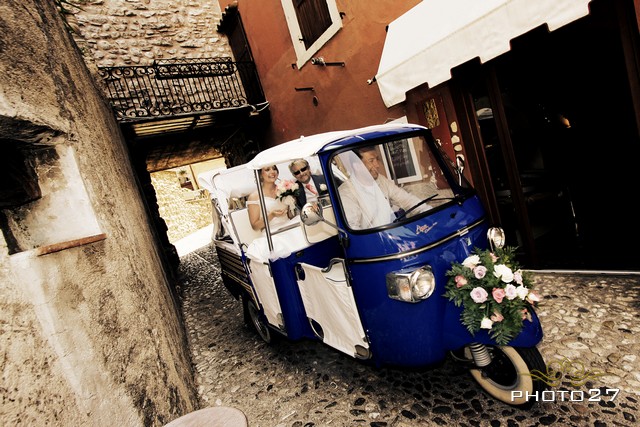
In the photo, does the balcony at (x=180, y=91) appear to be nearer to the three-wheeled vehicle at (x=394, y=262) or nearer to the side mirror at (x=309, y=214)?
the three-wheeled vehicle at (x=394, y=262)

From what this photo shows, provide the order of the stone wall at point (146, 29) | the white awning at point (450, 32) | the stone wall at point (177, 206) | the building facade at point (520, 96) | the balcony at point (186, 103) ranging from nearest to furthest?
the white awning at point (450, 32) → the building facade at point (520, 96) → the balcony at point (186, 103) → the stone wall at point (146, 29) → the stone wall at point (177, 206)

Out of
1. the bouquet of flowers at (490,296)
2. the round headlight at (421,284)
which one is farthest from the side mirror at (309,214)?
the bouquet of flowers at (490,296)

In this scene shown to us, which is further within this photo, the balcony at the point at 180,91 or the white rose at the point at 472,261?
the balcony at the point at 180,91

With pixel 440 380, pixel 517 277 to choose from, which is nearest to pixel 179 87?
pixel 440 380

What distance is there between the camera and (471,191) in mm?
3076

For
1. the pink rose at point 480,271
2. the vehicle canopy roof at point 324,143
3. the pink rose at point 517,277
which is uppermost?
the vehicle canopy roof at point 324,143

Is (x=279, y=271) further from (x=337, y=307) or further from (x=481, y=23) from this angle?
(x=481, y=23)

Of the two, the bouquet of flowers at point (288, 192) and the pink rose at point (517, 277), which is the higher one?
the bouquet of flowers at point (288, 192)

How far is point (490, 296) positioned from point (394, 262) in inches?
28.4

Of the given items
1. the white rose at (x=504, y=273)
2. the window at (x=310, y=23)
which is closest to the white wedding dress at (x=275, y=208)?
the white rose at (x=504, y=273)

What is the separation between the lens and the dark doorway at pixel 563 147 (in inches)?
182

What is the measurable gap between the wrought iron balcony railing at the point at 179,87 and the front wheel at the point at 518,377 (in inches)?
346

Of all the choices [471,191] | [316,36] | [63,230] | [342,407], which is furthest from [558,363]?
[316,36]

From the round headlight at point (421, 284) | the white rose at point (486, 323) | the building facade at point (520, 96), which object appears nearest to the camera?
the white rose at point (486, 323)
